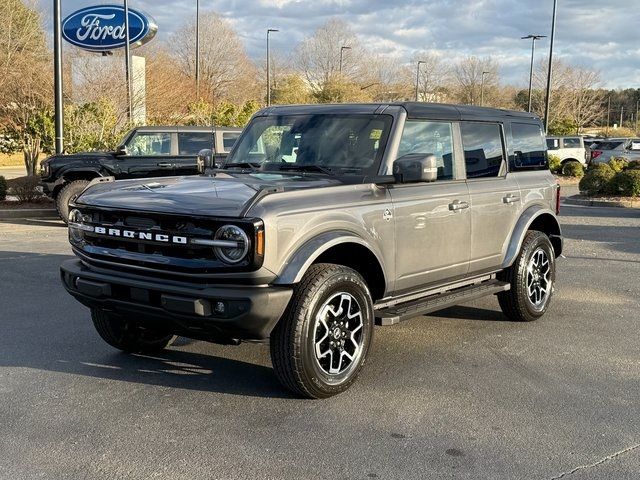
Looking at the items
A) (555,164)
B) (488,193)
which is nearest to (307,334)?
(488,193)

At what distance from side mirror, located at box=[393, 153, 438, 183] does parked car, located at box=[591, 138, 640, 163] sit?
26.5 meters

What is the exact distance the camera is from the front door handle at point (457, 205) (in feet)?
18.0

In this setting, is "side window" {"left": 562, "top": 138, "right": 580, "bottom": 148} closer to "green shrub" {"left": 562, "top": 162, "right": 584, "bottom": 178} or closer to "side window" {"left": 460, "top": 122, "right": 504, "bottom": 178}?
"green shrub" {"left": 562, "top": 162, "right": 584, "bottom": 178}

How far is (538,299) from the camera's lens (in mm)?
6621

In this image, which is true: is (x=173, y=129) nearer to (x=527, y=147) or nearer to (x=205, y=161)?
(x=205, y=161)

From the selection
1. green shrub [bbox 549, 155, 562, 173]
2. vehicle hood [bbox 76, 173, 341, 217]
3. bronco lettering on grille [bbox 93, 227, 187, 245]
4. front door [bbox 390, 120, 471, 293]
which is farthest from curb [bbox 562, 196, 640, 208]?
bronco lettering on grille [bbox 93, 227, 187, 245]

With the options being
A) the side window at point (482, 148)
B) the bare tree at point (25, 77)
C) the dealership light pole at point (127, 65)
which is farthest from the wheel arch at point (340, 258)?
the dealership light pole at point (127, 65)

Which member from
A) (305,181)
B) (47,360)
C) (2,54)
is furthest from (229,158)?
(2,54)

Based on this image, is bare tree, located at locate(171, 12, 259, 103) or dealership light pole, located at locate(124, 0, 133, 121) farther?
bare tree, located at locate(171, 12, 259, 103)

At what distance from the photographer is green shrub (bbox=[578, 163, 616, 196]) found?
18.9 metres

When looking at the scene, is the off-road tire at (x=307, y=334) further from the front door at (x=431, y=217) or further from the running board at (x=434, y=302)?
the front door at (x=431, y=217)

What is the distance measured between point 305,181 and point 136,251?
4.08ft

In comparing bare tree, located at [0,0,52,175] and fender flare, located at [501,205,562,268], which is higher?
bare tree, located at [0,0,52,175]

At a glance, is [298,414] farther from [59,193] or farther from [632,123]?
[632,123]
